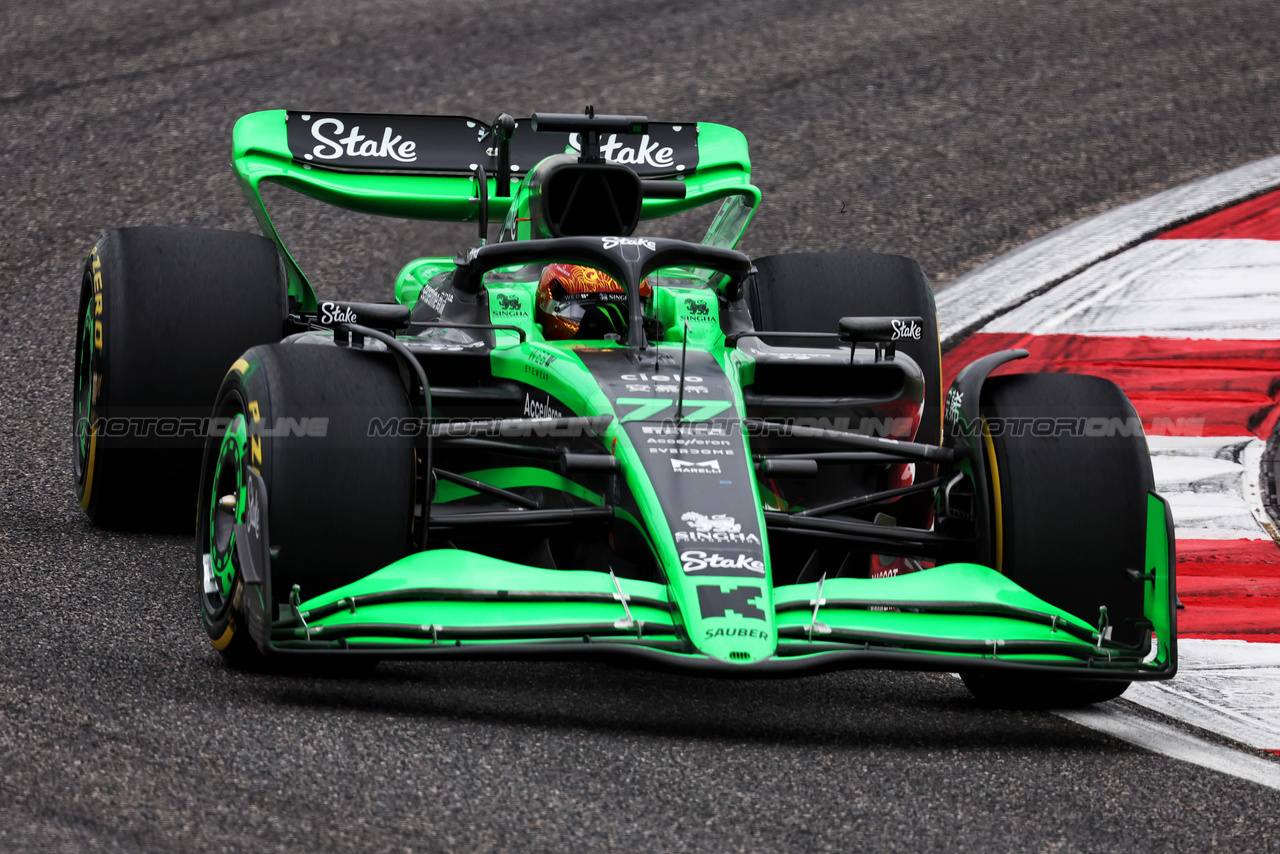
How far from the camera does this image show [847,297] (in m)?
6.37

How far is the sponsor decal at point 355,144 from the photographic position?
265 inches

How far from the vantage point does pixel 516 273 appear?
18.7ft

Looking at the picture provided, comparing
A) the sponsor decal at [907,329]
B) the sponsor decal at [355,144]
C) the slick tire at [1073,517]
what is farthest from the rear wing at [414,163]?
the slick tire at [1073,517]

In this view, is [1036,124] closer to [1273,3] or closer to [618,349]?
[1273,3]

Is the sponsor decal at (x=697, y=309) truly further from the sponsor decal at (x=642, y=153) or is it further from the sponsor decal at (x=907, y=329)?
the sponsor decal at (x=642, y=153)

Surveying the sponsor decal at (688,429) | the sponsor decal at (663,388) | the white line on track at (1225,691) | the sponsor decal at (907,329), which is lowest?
the white line on track at (1225,691)

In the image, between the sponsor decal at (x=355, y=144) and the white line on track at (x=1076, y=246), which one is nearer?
the sponsor decal at (x=355, y=144)

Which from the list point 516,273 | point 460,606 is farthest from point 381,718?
point 516,273

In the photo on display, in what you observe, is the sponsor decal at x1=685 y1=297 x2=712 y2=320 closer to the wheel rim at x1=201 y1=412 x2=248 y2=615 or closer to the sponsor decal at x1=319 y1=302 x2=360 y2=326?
Answer: the sponsor decal at x1=319 y1=302 x2=360 y2=326

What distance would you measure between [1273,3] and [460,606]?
1334cm

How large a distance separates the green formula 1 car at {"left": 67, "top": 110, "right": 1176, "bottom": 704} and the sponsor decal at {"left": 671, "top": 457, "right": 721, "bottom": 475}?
1 centimetres

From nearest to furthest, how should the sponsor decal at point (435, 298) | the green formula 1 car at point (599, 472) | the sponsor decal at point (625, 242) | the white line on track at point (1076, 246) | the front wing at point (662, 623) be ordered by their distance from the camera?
the front wing at point (662, 623), the green formula 1 car at point (599, 472), the sponsor decal at point (625, 242), the sponsor decal at point (435, 298), the white line on track at point (1076, 246)

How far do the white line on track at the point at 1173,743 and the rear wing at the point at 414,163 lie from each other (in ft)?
9.47

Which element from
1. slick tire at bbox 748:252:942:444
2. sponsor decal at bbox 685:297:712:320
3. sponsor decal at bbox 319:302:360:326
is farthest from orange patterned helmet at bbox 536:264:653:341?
slick tire at bbox 748:252:942:444
